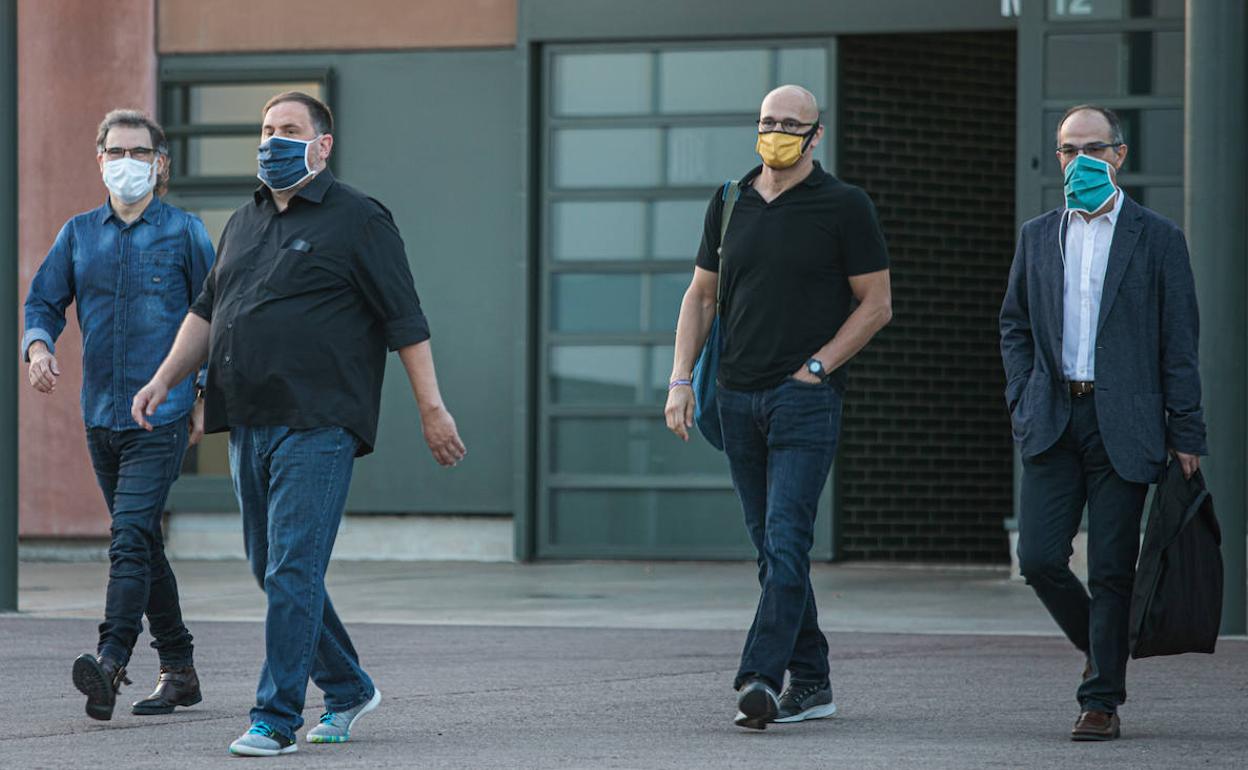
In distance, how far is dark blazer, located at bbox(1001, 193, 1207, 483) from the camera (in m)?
6.45

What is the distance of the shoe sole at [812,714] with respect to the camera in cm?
688

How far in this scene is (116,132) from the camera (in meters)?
7.35

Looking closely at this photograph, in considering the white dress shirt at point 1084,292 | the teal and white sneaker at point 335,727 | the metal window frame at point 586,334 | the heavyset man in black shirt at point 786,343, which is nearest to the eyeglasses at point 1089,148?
the white dress shirt at point 1084,292

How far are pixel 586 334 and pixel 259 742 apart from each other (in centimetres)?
927

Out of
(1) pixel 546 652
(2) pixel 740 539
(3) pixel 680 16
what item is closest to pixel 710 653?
(1) pixel 546 652

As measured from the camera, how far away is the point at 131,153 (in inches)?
287

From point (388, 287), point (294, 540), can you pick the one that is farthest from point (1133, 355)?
point (294, 540)

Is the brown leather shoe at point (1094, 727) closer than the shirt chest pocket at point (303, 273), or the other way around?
the shirt chest pocket at point (303, 273)

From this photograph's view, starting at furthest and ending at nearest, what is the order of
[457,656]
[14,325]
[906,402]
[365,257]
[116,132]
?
[906,402] < [14,325] < [457,656] < [116,132] < [365,257]

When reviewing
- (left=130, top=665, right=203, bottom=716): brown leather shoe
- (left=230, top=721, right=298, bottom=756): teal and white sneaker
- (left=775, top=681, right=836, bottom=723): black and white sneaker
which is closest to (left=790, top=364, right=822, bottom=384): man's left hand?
(left=775, top=681, right=836, bottom=723): black and white sneaker

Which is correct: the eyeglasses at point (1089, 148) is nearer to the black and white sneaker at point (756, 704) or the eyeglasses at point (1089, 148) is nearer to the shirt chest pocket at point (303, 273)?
the black and white sneaker at point (756, 704)

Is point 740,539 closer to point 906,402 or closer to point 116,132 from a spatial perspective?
point 906,402

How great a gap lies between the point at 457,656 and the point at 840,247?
306 cm

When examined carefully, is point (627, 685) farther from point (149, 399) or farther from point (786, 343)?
point (149, 399)
